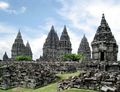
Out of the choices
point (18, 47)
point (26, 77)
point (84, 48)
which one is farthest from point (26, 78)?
point (18, 47)

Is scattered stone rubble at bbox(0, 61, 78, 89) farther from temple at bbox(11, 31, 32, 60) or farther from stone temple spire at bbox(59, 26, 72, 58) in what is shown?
temple at bbox(11, 31, 32, 60)

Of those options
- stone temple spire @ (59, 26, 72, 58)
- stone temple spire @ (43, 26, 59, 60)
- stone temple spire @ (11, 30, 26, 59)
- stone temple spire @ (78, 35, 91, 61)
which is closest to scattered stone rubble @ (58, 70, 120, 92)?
stone temple spire @ (59, 26, 72, 58)

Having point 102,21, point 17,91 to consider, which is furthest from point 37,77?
point 102,21

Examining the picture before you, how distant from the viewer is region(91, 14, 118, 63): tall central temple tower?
186ft

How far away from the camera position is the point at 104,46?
56750 mm

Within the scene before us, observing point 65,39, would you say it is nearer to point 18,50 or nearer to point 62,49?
point 62,49

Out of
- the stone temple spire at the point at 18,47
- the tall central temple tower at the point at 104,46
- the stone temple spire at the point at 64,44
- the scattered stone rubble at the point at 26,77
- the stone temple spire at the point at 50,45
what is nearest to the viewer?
the scattered stone rubble at the point at 26,77

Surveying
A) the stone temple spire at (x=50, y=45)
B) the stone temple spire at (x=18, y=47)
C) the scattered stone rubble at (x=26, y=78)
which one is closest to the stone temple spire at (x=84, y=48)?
the stone temple spire at (x=50, y=45)

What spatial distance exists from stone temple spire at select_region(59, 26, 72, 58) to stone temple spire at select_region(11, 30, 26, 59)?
2133 centimetres

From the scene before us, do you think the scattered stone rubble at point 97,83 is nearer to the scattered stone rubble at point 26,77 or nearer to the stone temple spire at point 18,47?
the scattered stone rubble at point 26,77

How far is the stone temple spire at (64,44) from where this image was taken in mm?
112125

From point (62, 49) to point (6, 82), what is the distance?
6505cm

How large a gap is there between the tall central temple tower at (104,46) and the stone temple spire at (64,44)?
177 ft

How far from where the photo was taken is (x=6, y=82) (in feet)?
159
